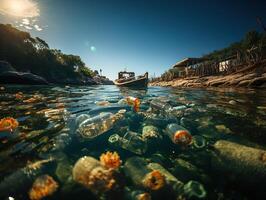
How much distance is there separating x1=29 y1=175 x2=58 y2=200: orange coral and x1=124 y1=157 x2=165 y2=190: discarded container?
66 centimetres

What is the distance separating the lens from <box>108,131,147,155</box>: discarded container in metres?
2.12

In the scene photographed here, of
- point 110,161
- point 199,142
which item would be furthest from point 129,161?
point 199,142

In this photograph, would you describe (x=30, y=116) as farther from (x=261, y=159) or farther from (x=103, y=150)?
(x=261, y=159)

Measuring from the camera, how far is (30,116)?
3.46m

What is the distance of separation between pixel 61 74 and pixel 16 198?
119 ft

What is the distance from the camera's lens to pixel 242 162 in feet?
5.91

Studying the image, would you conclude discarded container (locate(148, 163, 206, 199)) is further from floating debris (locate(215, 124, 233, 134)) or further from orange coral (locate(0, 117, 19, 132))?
orange coral (locate(0, 117, 19, 132))

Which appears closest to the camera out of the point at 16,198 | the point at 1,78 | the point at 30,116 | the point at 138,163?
the point at 16,198

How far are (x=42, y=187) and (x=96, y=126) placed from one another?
4.26 feet

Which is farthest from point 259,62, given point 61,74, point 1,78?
point 61,74

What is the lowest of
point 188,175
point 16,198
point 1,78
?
point 188,175

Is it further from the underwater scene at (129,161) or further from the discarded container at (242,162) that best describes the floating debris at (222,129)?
the discarded container at (242,162)

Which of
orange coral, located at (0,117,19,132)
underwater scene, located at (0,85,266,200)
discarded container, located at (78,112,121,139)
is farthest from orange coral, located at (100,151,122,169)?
orange coral, located at (0,117,19,132)

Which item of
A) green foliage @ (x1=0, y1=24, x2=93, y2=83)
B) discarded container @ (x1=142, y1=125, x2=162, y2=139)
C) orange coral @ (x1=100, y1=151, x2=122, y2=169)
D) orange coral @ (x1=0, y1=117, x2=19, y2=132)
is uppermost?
green foliage @ (x1=0, y1=24, x2=93, y2=83)
